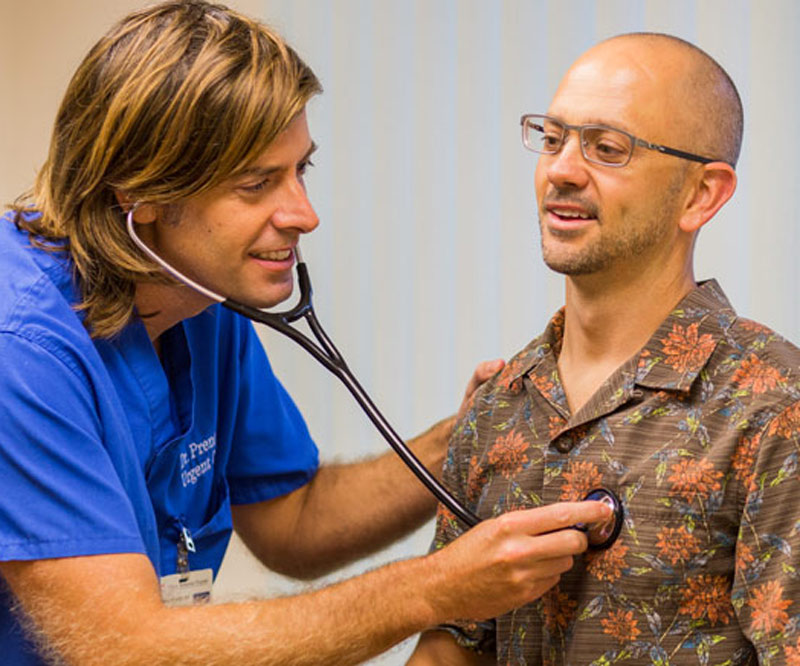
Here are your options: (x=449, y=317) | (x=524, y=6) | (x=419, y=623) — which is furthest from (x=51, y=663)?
(x=524, y=6)

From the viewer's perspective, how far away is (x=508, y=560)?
129 cm

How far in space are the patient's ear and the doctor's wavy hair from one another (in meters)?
0.50

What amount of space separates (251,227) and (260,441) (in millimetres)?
492

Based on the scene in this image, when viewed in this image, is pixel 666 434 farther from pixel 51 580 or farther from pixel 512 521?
pixel 51 580

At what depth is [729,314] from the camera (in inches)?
55.2

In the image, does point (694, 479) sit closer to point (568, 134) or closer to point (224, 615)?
point (568, 134)

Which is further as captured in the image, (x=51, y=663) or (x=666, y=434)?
(x=51, y=663)

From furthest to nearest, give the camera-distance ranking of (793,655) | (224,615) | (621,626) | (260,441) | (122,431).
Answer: (260,441), (122,431), (224,615), (621,626), (793,655)

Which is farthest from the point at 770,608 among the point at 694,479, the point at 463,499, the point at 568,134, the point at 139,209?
the point at 139,209

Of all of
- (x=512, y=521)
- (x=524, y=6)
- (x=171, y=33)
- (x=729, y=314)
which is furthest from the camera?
(x=524, y=6)

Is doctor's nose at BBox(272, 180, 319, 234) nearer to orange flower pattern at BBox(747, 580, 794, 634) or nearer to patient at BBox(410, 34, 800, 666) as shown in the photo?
patient at BBox(410, 34, 800, 666)

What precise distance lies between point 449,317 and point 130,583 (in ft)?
3.76

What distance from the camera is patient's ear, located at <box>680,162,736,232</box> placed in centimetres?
139

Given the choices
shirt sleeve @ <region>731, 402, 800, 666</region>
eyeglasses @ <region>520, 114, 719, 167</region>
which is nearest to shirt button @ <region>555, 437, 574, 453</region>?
shirt sleeve @ <region>731, 402, 800, 666</region>
